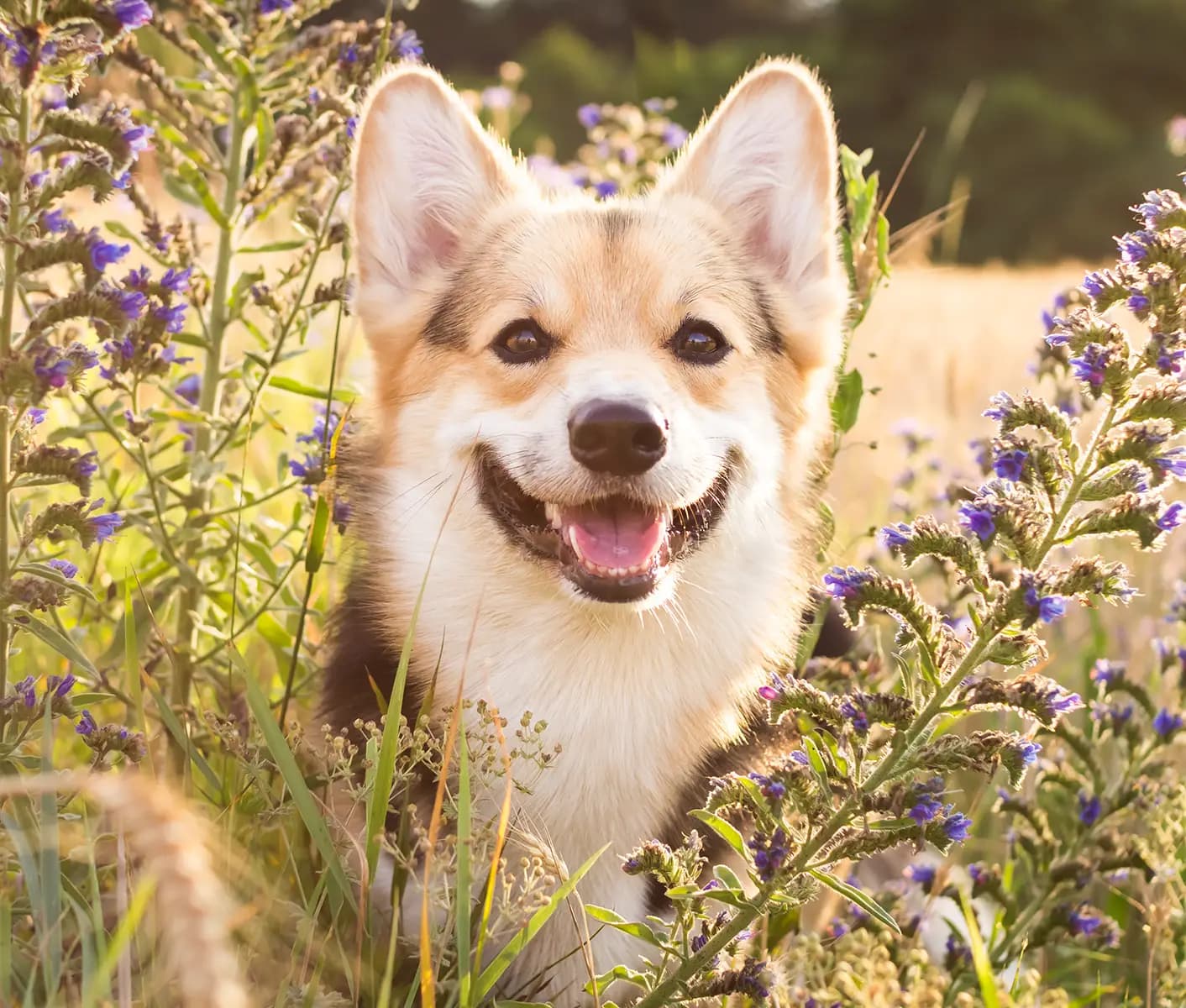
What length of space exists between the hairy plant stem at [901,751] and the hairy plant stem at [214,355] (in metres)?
1.51

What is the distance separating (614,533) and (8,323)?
1151 mm

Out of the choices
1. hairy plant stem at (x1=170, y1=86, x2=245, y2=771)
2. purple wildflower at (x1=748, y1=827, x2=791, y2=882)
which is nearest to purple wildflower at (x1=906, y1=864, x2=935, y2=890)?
purple wildflower at (x1=748, y1=827, x2=791, y2=882)

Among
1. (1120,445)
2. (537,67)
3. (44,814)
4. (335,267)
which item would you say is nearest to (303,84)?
(44,814)

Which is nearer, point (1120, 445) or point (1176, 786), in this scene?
point (1120, 445)

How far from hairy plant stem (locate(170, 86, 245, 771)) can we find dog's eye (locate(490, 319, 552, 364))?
0.65 meters

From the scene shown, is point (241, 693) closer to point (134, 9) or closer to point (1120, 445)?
point (134, 9)

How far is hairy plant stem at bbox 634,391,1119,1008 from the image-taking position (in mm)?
1618

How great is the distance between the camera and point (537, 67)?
82.5 ft

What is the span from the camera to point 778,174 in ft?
9.70

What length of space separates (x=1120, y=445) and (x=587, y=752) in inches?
48.8

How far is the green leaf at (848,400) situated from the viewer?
9.13 feet

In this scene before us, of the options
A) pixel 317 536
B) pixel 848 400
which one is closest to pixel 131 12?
pixel 317 536

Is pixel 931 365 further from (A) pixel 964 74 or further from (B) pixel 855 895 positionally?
(A) pixel 964 74

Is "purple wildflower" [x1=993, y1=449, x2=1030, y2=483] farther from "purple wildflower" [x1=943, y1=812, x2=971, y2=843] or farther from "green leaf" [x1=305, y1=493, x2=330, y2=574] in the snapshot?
"green leaf" [x1=305, y1=493, x2=330, y2=574]
